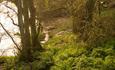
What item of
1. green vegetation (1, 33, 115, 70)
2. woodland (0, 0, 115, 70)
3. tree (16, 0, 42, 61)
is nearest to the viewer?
green vegetation (1, 33, 115, 70)

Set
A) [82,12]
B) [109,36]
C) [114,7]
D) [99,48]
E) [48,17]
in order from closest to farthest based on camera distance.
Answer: [99,48], [109,36], [82,12], [114,7], [48,17]

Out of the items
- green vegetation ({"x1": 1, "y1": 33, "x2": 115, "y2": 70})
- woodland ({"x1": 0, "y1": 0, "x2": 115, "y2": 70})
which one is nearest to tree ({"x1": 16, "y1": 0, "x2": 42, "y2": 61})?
woodland ({"x1": 0, "y1": 0, "x2": 115, "y2": 70})

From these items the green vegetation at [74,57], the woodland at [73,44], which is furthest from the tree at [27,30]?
the green vegetation at [74,57]

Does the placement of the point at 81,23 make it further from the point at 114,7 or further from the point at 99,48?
the point at 114,7

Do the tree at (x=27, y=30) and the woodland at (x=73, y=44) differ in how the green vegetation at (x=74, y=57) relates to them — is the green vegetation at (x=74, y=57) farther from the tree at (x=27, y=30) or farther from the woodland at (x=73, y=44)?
the tree at (x=27, y=30)

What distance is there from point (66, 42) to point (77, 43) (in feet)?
3.91

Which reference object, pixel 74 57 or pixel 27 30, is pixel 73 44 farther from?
pixel 27 30

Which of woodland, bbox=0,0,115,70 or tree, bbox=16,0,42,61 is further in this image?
tree, bbox=16,0,42,61

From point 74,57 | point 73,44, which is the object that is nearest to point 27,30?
point 73,44

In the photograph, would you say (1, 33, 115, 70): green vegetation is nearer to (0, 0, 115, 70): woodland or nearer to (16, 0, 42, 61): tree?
(0, 0, 115, 70): woodland

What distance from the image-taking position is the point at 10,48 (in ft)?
48.3

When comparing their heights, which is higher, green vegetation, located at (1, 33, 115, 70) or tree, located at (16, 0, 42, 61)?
tree, located at (16, 0, 42, 61)

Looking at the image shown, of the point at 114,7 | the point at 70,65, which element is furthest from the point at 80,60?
the point at 114,7

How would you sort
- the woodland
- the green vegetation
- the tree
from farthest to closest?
the tree, the woodland, the green vegetation
